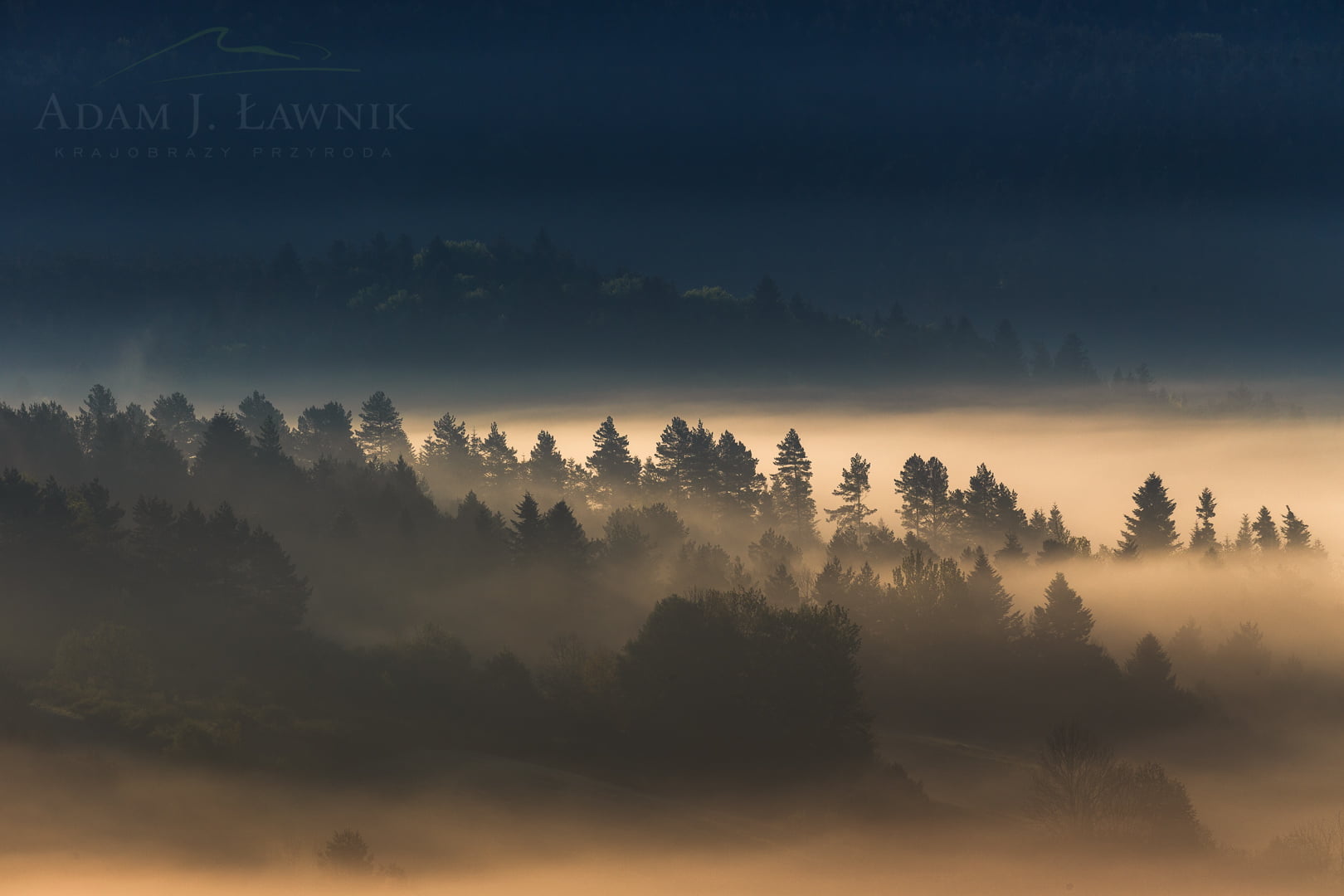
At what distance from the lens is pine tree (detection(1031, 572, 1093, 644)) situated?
12850 cm

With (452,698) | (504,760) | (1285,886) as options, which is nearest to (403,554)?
(452,698)

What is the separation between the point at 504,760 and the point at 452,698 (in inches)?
362

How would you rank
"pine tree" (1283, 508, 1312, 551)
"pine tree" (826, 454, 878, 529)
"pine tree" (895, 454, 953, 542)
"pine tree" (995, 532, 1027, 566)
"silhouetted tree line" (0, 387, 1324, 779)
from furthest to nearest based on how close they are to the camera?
"pine tree" (826, 454, 878, 529), "pine tree" (1283, 508, 1312, 551), "pine tree" (895, 454, 953, 542), "pine tree" (995, 532, 1027, 566), "silhouetted tree line" (0, 387, 1324, 779)

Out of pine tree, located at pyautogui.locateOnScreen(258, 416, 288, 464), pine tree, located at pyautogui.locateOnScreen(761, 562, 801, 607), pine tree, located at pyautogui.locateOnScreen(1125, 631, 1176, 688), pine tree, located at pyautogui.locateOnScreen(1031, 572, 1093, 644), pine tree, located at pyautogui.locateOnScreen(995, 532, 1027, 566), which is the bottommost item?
pine tree, located at pyautogui.locateOnScreen(1125, 631, 1176, 688)

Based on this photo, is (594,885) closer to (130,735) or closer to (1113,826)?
(130,735)

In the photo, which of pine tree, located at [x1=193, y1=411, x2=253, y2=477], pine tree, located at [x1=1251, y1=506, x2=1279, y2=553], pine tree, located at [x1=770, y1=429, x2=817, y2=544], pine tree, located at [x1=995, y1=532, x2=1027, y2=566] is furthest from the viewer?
pine tree, located at [x1=770, y1=429, x2=817, y2=544]

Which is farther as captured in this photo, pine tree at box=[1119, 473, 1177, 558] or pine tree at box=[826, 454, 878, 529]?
pine tree at box=[826, 454, 878, 529]

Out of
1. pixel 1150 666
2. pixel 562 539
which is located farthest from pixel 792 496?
pixel 562 539

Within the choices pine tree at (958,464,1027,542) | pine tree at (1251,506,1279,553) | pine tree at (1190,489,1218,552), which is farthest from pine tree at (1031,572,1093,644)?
pine tree at (1251,506,1279,553)

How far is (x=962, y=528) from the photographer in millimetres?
178750

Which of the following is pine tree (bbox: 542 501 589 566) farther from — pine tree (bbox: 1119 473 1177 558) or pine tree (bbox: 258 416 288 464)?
pine tree (bbox: 1119 473 1177 558)

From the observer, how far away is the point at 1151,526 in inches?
7067

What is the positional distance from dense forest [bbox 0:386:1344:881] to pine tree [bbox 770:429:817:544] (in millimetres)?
9059

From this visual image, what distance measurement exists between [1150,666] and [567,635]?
54565 mm
